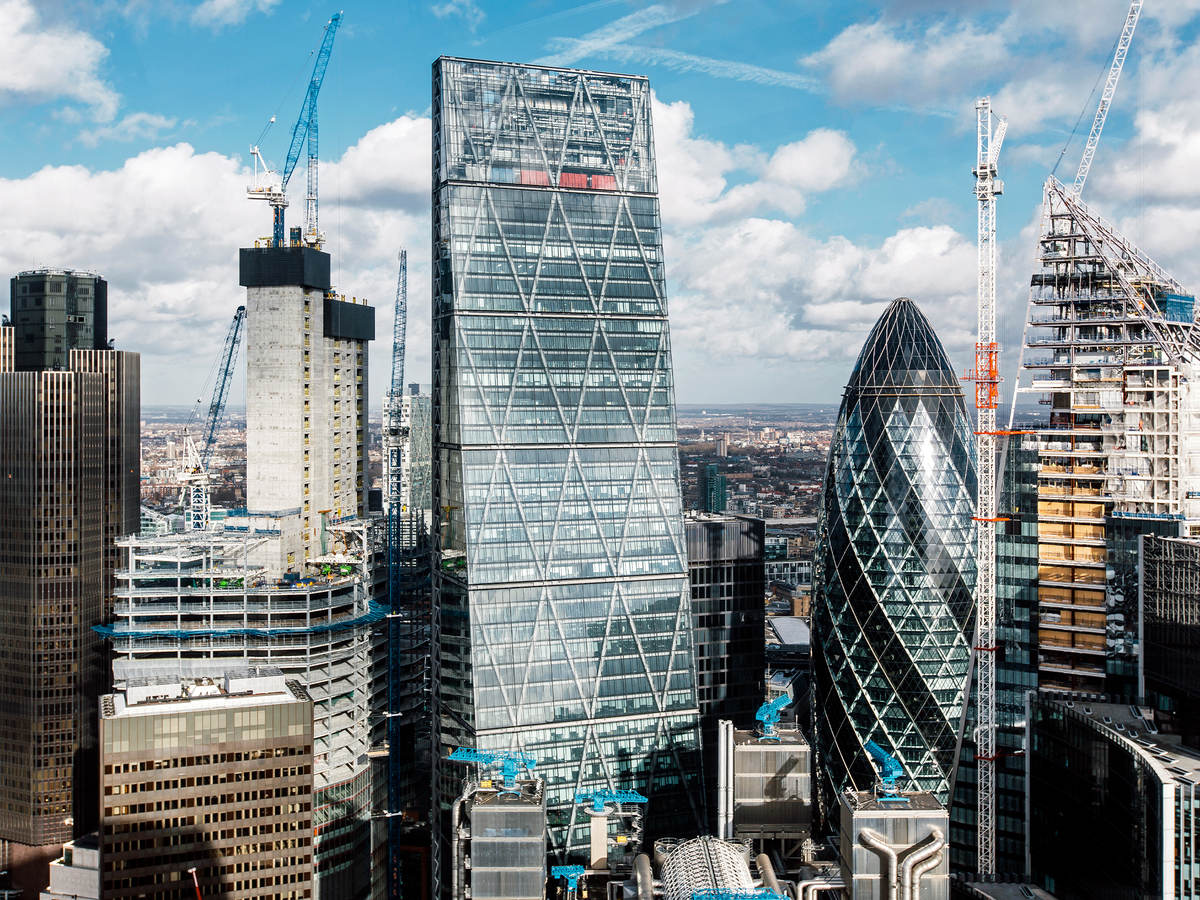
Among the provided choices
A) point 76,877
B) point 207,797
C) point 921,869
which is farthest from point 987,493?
point 76,877

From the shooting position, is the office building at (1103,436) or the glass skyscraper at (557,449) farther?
the glass skyscraper at (557,449)

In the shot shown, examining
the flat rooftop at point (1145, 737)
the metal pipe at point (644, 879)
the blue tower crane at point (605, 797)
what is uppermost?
the flat rooftop at point (1145, 737)

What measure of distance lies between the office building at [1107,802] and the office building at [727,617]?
46.4 meters

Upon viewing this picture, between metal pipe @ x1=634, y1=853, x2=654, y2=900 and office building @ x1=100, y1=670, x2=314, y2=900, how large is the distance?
3013 centimetres

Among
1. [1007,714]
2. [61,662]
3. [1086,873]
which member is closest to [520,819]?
[1086,873]

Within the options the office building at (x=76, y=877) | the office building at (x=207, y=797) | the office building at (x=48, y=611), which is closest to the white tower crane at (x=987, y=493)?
the office building at (x=207, y=797)

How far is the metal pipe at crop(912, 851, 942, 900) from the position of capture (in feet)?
271

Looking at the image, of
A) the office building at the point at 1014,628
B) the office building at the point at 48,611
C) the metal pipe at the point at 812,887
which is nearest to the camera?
the metal pipe at the point at 812,887

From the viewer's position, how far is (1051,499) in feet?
380

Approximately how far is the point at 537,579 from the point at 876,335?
152 feet

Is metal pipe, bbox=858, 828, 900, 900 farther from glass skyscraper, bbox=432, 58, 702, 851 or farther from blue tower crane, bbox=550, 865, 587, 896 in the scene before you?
glass skyscraper, bbox=432, 58, 702, 851

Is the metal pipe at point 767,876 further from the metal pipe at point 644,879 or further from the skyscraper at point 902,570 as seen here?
the skyscraper at point 902,570

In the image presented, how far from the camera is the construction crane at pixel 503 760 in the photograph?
97.3 m

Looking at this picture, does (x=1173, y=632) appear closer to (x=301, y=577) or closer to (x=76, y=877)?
(x=301, y=577)
